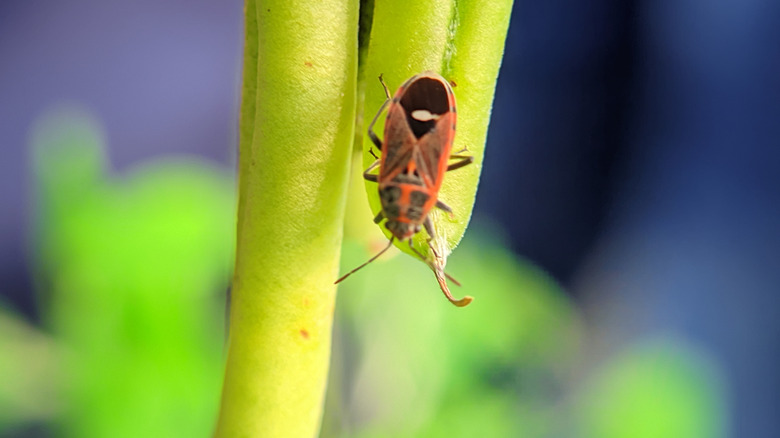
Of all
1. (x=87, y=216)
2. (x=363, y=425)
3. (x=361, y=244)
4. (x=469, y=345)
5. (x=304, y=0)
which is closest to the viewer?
(x=304, y=0)

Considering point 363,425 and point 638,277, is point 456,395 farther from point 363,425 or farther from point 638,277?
point 638,277

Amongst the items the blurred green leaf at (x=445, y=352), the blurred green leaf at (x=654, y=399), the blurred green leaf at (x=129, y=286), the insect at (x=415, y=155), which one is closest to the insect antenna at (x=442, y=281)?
the insect at (x=415, y=155)

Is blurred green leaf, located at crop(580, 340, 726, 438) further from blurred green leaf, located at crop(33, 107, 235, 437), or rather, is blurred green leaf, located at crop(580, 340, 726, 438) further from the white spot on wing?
the white spot on wing

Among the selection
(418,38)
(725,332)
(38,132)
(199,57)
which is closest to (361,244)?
(418,38)

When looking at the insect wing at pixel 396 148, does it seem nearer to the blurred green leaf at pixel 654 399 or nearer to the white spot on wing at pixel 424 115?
the white spot on wing at pixel 424 115

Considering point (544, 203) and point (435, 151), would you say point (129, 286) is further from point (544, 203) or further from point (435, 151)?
point (544, 203)

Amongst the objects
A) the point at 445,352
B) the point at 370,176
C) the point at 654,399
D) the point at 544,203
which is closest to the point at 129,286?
the point at 445,352
